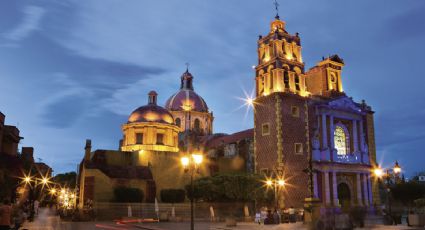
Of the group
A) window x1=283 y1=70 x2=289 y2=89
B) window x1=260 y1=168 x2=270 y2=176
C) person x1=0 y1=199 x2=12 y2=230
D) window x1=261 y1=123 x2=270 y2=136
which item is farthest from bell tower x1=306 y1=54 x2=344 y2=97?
person x1=0 y1=199 x2=12 y2=230

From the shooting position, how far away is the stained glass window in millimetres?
45344

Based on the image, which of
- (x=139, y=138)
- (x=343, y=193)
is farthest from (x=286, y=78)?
(x=139, y=138)

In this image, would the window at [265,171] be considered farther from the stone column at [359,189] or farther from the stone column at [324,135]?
the stone column at [359,189]

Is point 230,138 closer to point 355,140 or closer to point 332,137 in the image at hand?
point 332,137

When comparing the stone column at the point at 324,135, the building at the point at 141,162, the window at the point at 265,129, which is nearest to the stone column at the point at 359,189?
the stone column at the point at 324,135

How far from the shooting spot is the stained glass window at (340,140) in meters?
45.3

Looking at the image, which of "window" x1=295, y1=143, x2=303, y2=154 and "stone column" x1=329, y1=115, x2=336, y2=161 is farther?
"stone column" x1=329, y1=115, x2=336, y2=161

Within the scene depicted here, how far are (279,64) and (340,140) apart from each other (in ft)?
35.0

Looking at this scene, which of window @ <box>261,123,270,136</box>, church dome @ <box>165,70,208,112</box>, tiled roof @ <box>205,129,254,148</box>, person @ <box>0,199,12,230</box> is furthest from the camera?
church dome @ <box>165,70,208,112</box>

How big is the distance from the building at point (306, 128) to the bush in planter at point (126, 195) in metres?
12.1

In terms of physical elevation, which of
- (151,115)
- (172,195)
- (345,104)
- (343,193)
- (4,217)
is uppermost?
(151,115)

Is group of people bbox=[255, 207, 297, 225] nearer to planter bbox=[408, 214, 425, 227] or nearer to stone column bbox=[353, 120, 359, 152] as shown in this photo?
planter bbox=[408, 214, 425, 227]

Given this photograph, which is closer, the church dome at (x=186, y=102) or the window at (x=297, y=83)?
the window at (x=297, y=83)

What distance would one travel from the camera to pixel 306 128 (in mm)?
42719
